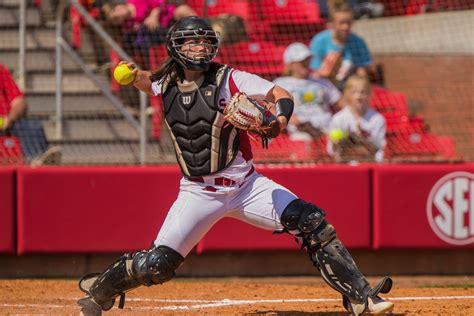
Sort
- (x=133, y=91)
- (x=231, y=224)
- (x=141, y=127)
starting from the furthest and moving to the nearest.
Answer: (x=133, y=91) < (x=141, y=127) < (x=231, y=224)

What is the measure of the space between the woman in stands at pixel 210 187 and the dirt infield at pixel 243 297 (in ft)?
3.64

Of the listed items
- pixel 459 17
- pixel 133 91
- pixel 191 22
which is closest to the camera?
pixel 191 22

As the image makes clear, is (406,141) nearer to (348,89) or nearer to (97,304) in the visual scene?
(348,89)

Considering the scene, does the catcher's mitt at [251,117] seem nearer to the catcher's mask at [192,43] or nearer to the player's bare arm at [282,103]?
the player's bare arm at [282,103]

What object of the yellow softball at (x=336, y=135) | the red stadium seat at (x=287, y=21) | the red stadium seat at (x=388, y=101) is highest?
the red stadium seat at (x=287, y=21)

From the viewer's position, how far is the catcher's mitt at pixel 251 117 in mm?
5652

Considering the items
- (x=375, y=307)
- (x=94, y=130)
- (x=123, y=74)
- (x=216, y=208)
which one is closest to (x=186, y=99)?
(x=123, y=74)

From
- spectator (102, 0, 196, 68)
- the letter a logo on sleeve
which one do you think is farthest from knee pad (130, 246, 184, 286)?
spectator (102, 0, 196, 68)

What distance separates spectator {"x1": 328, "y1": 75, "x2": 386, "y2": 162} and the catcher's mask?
381cm

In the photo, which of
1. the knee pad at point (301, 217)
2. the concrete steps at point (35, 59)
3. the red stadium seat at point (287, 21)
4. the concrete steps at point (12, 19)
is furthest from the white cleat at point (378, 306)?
the concrete steps at point (12, 19)

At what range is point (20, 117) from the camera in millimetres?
9898

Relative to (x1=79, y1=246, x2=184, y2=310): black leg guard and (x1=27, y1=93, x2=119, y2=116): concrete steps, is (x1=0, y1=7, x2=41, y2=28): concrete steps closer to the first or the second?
(x1=27, y1=93, x2=119, y2=116): concrete steps

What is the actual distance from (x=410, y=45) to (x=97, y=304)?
7518mm

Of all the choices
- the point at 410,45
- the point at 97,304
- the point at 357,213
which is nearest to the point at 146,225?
the point at 357,213
